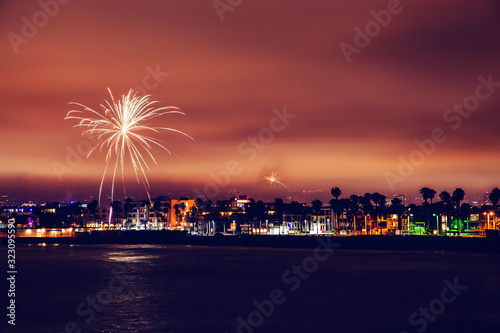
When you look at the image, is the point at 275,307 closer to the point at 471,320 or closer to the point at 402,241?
the point at 471,320

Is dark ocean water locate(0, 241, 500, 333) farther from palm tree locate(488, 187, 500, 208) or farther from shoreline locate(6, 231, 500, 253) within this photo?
palm tree locate(488, 187, 500, 208)

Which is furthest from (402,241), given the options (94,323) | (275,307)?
(94,323)

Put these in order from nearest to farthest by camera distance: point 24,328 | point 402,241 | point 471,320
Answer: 1. point 24,328
2. point 471,320
3. point 402,241

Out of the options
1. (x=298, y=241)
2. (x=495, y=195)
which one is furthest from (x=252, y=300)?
(x=495, y=195)

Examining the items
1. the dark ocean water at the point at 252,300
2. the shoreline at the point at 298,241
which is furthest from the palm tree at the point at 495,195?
the dark ocean water at the point at 252,300

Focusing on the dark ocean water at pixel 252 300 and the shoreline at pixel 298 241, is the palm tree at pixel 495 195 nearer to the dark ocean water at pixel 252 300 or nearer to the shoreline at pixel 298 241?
the shoreline at pixel 298 241
